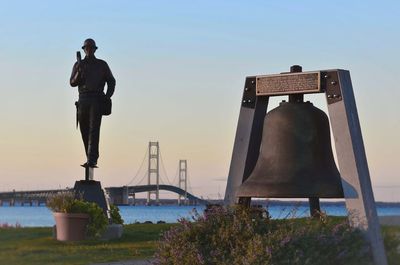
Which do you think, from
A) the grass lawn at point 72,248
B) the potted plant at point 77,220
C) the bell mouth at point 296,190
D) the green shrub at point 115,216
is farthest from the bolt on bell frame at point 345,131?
the green shrub at point 115,216

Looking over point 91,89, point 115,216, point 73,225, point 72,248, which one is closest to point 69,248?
point 72,248

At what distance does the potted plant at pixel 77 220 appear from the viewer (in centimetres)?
2216

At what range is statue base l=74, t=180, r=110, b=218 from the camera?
23.4 m

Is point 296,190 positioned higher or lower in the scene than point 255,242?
higher

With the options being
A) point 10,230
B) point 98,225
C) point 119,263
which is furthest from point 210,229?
point 10,230

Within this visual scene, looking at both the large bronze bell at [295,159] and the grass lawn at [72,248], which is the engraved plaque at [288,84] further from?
the grass lawn at [72,248]

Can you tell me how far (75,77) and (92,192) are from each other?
288 centimetres

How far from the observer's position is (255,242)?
12688 millimetres

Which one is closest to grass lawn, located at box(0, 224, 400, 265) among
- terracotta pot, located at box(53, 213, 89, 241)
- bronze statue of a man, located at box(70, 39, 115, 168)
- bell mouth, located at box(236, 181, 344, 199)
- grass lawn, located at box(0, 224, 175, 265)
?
grass lawn, located at box(0, 224, 175, 265)

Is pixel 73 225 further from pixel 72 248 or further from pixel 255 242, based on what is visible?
pixel 255 242

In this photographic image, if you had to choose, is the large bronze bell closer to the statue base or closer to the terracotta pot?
the terracotta pot

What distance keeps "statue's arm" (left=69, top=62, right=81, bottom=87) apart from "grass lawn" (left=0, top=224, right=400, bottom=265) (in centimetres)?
380

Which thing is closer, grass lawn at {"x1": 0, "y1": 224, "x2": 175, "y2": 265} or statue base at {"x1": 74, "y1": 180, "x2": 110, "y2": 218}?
grass lawn at {"x1": 0, "y1": 224, "x2": 175, "y2": 265}

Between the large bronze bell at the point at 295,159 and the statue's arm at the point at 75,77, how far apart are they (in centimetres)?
952
